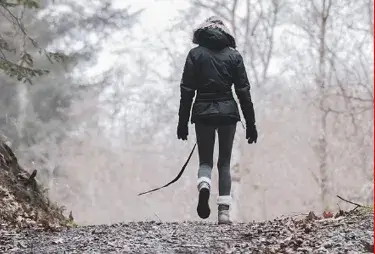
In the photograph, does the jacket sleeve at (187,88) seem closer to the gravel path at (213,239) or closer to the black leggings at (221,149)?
the black leggings at (221,149)

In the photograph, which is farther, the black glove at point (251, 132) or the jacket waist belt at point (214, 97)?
the black glove at point (251, 132)

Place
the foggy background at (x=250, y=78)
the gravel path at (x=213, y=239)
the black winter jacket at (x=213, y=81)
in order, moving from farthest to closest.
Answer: the foggy background at (x=250, y=78) < the black winter jacket at (x=213, y=81) < the gravel path at (x=213, y=239)

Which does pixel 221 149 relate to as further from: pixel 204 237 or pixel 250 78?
pixel 250 78

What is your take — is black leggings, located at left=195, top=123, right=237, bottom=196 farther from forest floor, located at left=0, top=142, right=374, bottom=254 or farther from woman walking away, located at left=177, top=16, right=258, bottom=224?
forest floor, located at left=0, top=142, right=374, bottom=254

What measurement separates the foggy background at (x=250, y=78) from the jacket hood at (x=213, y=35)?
11038 mm

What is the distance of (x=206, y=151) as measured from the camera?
21.5ft

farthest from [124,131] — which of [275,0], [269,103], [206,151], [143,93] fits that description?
[206,151]

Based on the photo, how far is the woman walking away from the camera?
252 inches

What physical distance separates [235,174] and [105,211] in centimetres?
1894

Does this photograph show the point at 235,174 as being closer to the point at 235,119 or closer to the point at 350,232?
the point at 235,119

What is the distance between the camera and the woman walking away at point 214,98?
21.0 ft

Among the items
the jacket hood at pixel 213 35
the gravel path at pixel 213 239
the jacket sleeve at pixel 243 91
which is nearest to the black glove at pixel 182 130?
the jacket sleeve at pixel 243 91

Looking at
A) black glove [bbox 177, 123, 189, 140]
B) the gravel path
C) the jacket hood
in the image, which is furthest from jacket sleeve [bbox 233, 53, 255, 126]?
the gravel path

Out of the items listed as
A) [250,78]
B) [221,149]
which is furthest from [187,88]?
[250,78]
